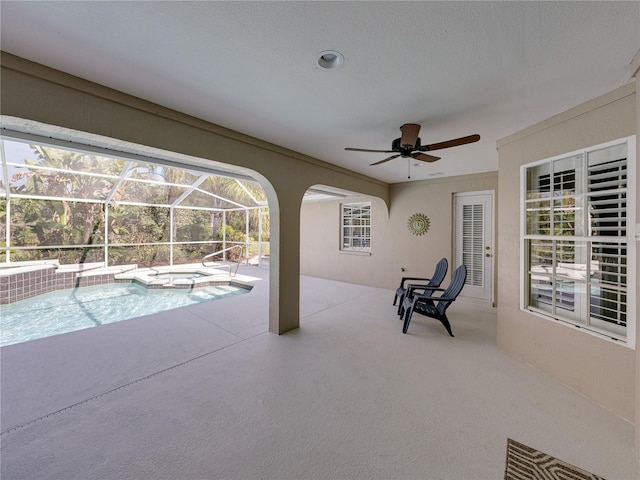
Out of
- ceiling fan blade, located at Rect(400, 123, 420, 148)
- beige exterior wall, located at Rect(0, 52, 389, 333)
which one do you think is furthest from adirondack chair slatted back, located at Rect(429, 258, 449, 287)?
ceiling fan blade, located at Rect(400, 123, 420, 148)

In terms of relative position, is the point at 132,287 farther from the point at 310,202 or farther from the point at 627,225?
the point at 627,225

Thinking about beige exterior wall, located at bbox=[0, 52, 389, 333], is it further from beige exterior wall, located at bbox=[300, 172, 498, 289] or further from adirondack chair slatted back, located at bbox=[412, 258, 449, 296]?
adirondack chair slatted back, located at bbox=[412, 258, 449, 296]

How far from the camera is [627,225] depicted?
1923mm

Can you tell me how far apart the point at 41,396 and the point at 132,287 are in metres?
5.67

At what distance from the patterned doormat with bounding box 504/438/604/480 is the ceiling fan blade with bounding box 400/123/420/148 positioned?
2484mm

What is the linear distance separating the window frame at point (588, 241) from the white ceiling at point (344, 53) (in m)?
0.48

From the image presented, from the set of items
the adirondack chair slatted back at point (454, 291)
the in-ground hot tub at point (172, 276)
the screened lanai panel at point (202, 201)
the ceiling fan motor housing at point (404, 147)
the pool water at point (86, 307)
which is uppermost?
the screened lanai panel at point (202, 201)

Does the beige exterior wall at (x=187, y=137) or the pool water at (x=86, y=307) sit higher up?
the beige exterior wall at (x=187, y=137)

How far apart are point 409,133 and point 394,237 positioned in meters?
3.95

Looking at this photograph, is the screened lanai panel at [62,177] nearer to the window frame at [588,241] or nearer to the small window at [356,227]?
the small window at [356,227]

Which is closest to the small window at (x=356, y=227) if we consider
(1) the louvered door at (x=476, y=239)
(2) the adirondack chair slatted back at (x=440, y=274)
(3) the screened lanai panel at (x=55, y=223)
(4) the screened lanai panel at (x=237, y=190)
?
(1) the louvered door at (x=476, y=239)

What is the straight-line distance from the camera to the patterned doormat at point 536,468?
1.46 metres

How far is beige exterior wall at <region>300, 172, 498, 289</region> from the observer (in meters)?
5.36

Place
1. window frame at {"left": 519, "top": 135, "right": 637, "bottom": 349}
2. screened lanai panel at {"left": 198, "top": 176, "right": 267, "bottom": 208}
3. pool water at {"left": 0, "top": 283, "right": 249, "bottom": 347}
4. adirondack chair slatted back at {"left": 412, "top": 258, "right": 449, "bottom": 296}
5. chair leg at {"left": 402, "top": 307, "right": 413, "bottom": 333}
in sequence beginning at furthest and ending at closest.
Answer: screened lanai panel at {"left": 198, "top": 176, "right": 267, "bottom": 208}, adirondack chair slatted back at {"left": 412, "top": 258, "right": 449, "bottom": 296}, pool water at {"left": 0, "top": 283, "right": 249, "bottom": 347}, chair leg at {"left": 402, "top": 307, "right": 413, "bottom": 333}, window frame at {"left": 519, "top": 135, "right": 637, "bottom": 349}
